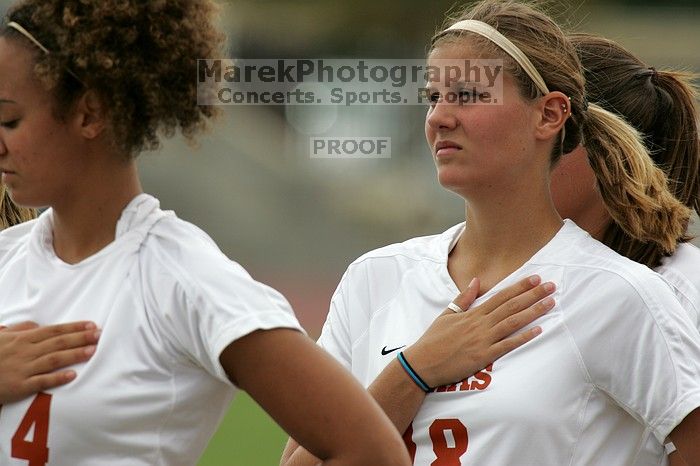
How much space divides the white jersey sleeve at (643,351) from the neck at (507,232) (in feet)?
0.81

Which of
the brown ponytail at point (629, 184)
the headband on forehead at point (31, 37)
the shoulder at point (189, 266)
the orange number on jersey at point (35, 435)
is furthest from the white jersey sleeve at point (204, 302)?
the brown ponytail at point (629, 184)

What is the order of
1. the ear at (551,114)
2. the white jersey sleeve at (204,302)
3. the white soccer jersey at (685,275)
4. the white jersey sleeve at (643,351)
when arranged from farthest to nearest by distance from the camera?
the white soccer jersey at (685,275), the ear at (551,114), the white jersey sleeve at (643,351), the white jersey sleeve at (204,302)

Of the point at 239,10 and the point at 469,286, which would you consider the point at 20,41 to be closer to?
the point at 469,286

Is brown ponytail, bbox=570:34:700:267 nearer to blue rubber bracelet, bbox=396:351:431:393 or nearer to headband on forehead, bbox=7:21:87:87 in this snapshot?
blue rubber bracelet, bbox=396:351:431:393

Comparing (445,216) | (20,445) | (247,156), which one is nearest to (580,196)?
(20,445)

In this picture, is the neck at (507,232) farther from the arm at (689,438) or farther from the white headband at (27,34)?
the white headband at (27,34)

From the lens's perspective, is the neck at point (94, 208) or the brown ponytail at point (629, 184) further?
the brown ponytail at point (629, 184)

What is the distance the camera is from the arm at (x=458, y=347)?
2564 millimetres

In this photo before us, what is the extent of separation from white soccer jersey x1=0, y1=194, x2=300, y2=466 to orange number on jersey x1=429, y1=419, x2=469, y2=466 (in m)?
0.59

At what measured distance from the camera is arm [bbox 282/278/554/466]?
2.56m

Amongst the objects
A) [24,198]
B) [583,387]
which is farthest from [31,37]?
[583,387]

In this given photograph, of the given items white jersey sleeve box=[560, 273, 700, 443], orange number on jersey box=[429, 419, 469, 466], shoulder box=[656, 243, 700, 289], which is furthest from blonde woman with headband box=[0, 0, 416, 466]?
shoulder box=[656, 243, 700, 289]

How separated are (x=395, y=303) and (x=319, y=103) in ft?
46.6

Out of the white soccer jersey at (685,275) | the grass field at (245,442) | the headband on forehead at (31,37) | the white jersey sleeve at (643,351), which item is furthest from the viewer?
the grass field at (245,442)
